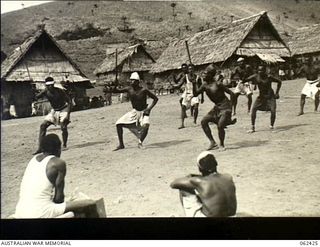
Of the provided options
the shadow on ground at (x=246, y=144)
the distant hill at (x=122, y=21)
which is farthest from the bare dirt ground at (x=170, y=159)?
the distant hill at (x=122, y=21)

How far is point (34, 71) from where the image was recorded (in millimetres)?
3850

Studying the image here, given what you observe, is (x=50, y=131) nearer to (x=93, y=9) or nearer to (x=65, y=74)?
(x=65, y=74)

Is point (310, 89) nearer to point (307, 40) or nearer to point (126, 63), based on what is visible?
point (307, 40)

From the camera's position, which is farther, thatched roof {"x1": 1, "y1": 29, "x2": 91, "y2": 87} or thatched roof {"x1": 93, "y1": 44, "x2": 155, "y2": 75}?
thatched roof {"x1": 1, "y1": 29, "x2": 91, "y2": 87}

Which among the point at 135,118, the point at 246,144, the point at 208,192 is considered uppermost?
the point at 135,118

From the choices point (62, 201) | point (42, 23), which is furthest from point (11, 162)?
point (42, 23)

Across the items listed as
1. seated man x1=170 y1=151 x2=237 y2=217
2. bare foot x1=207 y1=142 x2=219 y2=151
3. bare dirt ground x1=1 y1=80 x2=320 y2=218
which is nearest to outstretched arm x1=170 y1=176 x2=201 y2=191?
seated man x1=170 y1=151 x2=237 y2=217

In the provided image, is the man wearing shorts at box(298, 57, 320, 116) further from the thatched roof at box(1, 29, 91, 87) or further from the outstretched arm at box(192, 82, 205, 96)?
the thatched roof at box(1, 29, 91, 87)

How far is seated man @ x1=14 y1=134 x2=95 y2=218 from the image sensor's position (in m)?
2.94

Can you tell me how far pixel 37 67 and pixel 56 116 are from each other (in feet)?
1.89

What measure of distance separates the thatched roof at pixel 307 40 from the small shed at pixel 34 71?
1.52 meters

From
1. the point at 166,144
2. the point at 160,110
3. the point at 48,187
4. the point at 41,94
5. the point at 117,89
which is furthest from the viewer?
the point at 41,94

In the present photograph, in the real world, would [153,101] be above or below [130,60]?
below

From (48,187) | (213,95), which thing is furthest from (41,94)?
(213,95)
